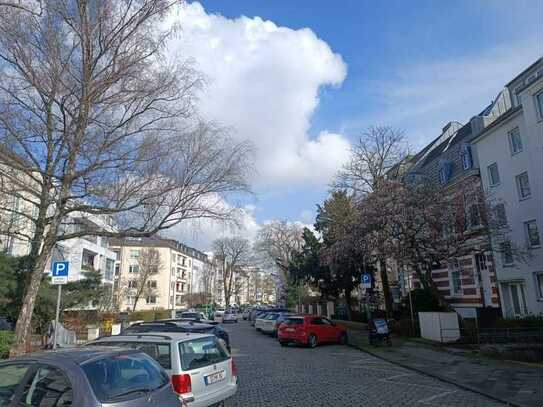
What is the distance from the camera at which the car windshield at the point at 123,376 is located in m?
4.27

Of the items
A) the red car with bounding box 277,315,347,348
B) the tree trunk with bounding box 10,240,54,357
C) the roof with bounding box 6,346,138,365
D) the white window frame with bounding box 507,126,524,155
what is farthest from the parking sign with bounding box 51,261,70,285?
the white window frame with bounding box 507,126,524,155

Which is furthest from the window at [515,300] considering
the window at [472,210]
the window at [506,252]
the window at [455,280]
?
the window at [472,210]

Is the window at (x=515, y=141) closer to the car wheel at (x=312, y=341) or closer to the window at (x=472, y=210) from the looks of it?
the window at (x=472, y=210)

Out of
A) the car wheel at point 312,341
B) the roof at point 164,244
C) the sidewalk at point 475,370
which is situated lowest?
the sidewalk at point 475,370

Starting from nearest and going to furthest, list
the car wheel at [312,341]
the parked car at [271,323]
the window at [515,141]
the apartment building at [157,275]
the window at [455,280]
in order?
the car wheel at [312,341] < the window at [515,141] < the parked car at [271,323] < the window at [455,280] < the apartment building at [157,275]

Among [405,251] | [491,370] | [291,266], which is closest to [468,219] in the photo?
[405,251]

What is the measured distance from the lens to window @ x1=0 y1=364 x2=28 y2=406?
4.39 m

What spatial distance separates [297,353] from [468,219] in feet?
32.3

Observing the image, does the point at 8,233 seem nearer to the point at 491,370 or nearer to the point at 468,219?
the point at 491,370

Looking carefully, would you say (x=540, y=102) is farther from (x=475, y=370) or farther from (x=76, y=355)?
(x=76, y=355)

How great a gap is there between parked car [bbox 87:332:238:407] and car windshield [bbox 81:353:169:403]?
137cm

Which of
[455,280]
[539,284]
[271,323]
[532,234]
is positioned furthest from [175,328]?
[455,280]

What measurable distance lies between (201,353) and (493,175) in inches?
952

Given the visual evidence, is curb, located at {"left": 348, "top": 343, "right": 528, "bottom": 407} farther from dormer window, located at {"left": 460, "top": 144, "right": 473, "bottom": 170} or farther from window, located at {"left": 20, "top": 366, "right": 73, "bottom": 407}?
dormer window, located at {"left": 460, "top": 144, "right": 473, "bottom": 170}
